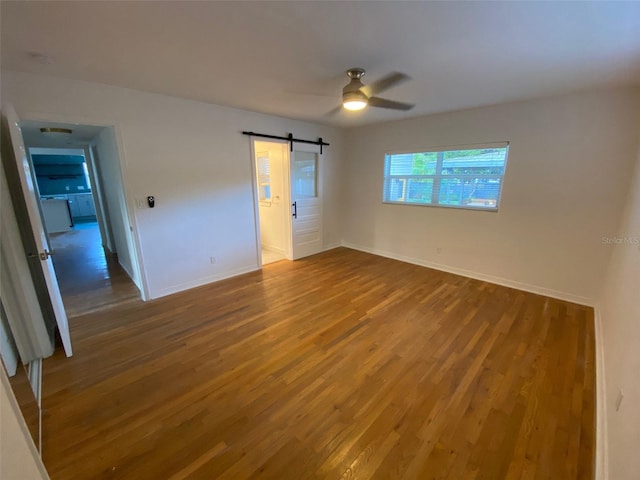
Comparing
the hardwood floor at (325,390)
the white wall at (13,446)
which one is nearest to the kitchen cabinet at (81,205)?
the hardwood floor at (325,390)

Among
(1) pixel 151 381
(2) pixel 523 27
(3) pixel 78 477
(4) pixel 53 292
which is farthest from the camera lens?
(4) pixel 53 292

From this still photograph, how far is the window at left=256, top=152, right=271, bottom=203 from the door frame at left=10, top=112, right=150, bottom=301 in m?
2.50

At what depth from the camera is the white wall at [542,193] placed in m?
2.89

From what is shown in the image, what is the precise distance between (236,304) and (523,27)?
11.7 ft

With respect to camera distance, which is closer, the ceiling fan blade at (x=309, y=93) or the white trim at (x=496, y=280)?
the ceiling fan blade at (x=309, y=93)

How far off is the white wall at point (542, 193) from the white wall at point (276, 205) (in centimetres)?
205

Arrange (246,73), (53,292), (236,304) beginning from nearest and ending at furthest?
(53,292) < (246,73) < (236,304)

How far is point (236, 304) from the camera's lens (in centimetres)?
324

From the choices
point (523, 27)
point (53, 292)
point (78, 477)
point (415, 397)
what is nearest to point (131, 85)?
point (53, 292)

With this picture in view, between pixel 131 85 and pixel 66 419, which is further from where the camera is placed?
pixel 131 85

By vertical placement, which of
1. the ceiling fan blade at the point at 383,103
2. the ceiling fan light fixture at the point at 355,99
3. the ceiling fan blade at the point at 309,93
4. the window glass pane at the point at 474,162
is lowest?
the window glass pane at the point at 474,162

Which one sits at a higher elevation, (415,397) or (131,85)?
(131,85)

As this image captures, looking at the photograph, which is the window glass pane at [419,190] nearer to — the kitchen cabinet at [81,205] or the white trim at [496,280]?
the white trim at [496,280]

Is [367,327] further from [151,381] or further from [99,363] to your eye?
[99,363]
